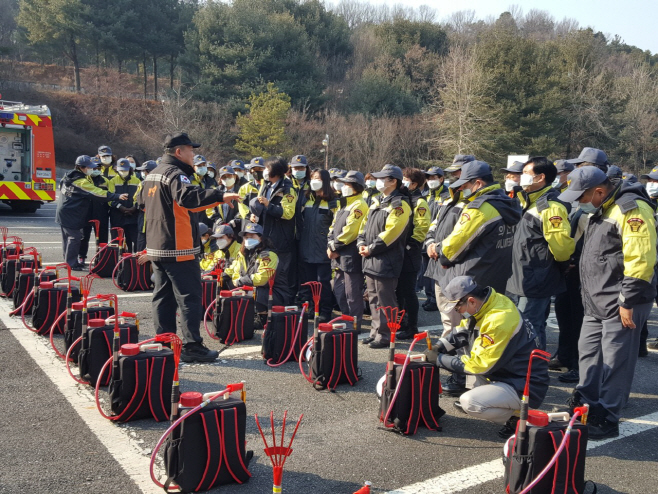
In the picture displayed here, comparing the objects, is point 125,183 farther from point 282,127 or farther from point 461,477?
point 282,127

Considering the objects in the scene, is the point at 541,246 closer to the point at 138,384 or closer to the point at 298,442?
the point at 298,442

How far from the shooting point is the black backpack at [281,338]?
669cm

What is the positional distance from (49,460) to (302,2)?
50549mm

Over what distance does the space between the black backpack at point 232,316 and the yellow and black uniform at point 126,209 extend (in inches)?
214

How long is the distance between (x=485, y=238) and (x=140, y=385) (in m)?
3.44

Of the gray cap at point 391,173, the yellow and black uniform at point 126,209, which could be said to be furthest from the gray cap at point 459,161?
the yellow and black uniform at point 126,209

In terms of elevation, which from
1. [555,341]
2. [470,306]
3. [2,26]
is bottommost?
[555,341]

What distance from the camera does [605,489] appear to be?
4.19 meters

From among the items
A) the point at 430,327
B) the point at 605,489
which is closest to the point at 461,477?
the point at 605,489

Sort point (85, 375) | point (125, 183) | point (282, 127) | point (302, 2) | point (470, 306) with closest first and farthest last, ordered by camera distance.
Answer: point (470, 306), point (85, 375), point (125, 183), point (282, 127), point (302, 2)

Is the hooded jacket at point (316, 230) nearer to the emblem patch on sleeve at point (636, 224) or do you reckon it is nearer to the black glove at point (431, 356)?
the black glove at point (431, 356)

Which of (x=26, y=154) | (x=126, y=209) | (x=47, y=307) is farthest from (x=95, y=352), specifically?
(x=26, y=154)

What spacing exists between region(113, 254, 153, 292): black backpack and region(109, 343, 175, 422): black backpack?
5.45 metres

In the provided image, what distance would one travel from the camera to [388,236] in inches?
289
